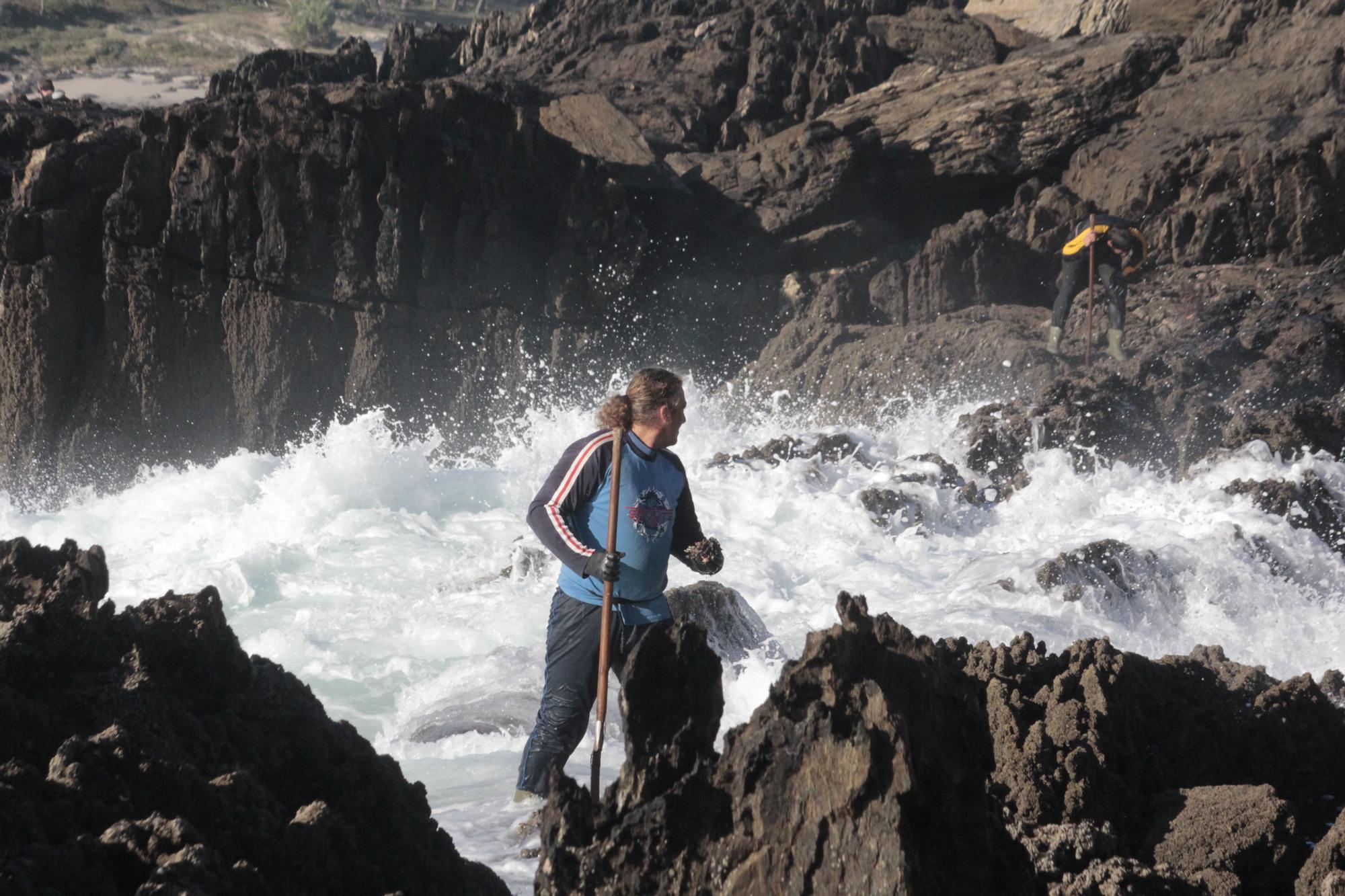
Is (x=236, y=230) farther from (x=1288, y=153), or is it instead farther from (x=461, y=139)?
(x=1288, y=153)

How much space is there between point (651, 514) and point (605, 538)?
16 centimetres

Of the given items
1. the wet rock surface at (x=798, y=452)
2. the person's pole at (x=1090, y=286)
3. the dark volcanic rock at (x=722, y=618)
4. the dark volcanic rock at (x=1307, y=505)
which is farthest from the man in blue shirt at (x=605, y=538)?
the person's pole at (x=1090, y=286)

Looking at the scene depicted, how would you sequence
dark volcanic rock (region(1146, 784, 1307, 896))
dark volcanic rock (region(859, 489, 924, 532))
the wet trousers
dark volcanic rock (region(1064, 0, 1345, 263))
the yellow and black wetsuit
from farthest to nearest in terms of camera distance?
dark volcanic rock (region(1064, 0, 1345, 263)), the wet trousers, the yellow and black wetsuit, dark volcanic rock (region(859, 489, 924, 532)), dark volcanic rock (region(1146, 784, 1307, 896))

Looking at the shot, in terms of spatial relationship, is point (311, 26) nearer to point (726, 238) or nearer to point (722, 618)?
point (726, 238)

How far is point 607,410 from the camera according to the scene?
344 cm

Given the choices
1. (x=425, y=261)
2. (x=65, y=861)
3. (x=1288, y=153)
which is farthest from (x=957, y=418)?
(x=65, y=861)

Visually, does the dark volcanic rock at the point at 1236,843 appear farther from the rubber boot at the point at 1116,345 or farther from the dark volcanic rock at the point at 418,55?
the dark volcanic rock at the point at 418,55

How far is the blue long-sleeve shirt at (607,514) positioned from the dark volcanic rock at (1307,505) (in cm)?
591

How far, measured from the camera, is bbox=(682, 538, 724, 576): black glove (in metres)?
3.54

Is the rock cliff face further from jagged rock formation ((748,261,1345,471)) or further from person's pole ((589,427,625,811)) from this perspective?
person's pole ((589,427,625,811))

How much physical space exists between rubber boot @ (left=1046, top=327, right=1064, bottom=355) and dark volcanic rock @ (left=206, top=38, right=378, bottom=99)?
10018 mm

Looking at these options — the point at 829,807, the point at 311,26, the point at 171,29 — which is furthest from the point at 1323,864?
the point at 171,29

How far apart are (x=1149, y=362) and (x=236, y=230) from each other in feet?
30.0

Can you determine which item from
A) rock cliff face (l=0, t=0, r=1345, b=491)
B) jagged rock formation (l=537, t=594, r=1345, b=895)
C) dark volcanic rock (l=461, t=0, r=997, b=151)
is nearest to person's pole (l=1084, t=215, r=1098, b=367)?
rock cliff face (l=0, t=0, r=1345, b=491)
